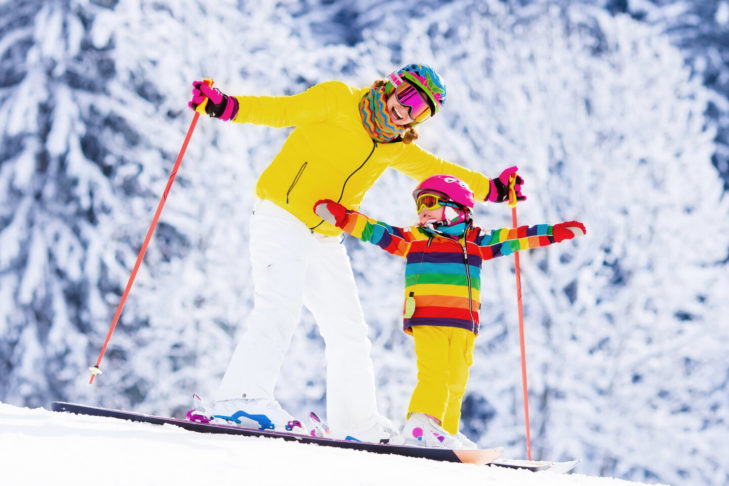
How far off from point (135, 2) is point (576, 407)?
23.3ft

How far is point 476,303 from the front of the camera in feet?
9.32

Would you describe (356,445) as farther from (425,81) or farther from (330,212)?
(425,81)

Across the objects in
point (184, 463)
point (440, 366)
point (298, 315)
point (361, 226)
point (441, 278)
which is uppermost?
point (361, 226)

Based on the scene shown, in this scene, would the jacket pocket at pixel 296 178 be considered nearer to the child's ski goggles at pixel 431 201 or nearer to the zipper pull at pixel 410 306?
the child's ski goggles at pixel 431 201

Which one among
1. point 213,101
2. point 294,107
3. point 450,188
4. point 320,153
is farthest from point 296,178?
point 450,188

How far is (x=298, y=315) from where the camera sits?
2857mm

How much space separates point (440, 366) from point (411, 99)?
3.33 ft

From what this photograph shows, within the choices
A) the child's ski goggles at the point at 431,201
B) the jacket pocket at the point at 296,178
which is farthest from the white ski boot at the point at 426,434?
the jacket pocket at the point at 296,178

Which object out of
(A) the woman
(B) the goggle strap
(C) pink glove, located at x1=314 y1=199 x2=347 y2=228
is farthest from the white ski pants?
(B) the goggle strap

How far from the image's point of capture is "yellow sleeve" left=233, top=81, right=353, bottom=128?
2781mm

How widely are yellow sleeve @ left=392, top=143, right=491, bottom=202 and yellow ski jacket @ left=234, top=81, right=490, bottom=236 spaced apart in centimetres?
19

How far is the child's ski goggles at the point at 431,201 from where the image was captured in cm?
292

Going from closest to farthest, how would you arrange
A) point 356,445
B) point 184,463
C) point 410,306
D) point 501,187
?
point 184,463 < point 356,445 < point 410,306 < point 501,187

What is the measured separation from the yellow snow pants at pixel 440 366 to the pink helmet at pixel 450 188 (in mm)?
527
